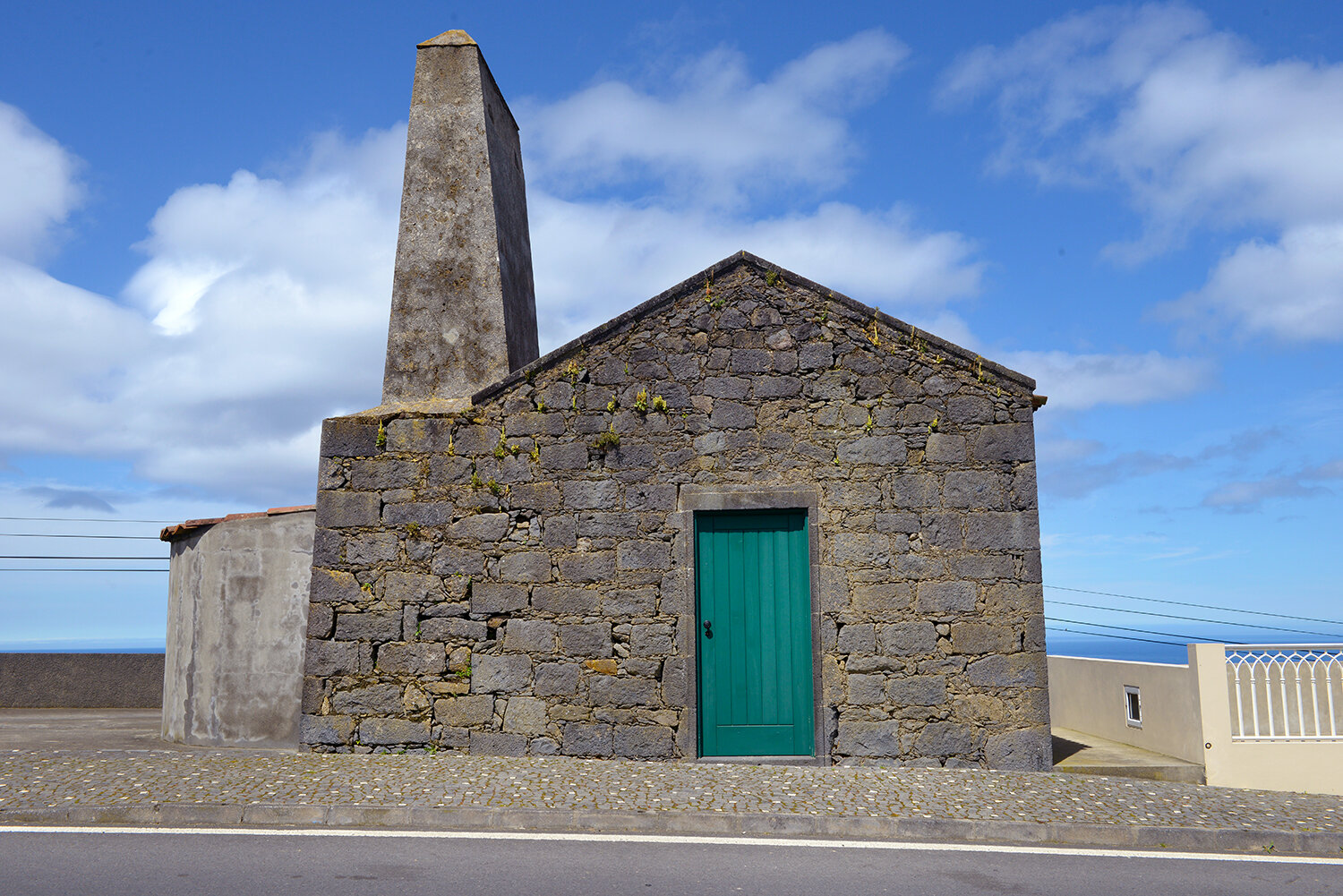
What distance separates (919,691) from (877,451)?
2110mm

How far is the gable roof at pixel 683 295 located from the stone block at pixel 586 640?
7.56 feet

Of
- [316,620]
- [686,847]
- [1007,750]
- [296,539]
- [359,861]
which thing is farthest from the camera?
[296,539]

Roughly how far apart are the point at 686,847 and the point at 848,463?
3955 millimetres

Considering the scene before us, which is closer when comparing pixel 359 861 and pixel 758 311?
pixel 359 861

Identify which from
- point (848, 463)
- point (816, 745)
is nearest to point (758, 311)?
point (848, 463)

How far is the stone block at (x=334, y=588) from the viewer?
8664 mm

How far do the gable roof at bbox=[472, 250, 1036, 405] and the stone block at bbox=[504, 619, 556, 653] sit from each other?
2111 mm

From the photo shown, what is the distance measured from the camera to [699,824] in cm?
602

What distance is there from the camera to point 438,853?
5285 mm

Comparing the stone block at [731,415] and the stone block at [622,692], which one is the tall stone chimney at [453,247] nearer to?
the stone block at [731,415]

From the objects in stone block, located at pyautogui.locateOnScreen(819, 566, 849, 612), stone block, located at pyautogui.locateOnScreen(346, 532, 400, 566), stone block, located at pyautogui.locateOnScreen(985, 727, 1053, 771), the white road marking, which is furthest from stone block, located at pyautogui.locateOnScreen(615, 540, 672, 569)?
stone block, located at pyautogui.locateOnScreen(985, 727, 1053, 771)

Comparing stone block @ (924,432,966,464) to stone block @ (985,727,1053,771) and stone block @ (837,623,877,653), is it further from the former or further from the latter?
stone block @ (985,727,1053,771)

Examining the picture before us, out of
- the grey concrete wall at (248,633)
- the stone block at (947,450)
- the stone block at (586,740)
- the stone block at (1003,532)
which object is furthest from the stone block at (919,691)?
the grey concrete wall at (248,633)

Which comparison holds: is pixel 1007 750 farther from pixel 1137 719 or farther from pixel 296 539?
pixel 296 539
